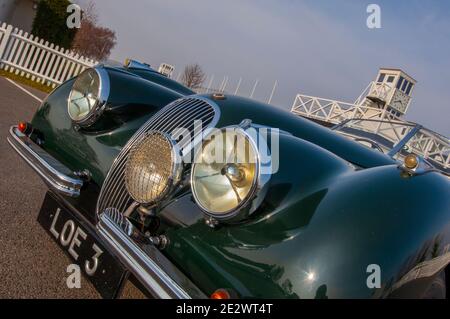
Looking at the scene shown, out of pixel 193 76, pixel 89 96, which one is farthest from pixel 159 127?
pixel 193 76

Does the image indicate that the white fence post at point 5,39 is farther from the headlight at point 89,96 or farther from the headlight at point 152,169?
the headlight at point 152,169

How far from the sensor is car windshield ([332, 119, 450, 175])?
135 inches

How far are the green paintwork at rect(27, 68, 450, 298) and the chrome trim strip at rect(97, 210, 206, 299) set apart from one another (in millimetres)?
93

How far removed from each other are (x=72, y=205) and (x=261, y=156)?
1133 millimetres

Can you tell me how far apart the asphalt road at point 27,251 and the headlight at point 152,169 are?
2.14 ft

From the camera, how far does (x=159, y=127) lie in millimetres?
2242

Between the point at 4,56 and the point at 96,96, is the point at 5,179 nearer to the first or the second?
the point at 96,96

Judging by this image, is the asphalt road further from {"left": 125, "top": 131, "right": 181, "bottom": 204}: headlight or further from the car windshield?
the car windshield

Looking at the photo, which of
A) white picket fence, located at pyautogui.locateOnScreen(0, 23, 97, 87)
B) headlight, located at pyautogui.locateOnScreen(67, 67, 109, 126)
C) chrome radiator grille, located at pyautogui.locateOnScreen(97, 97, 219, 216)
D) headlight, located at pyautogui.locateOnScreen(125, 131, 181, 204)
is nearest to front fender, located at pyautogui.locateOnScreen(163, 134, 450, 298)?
headlight, located at pyautogui.locateOnScreen(125, 131, 181, 204)

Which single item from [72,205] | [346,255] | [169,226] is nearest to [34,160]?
[72,205]

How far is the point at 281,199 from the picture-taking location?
1.59 meters

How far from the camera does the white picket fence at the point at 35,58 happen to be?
35.7ft
